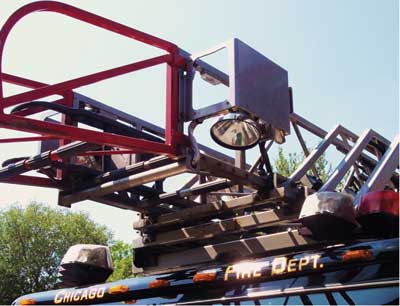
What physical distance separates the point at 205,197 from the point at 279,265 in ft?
4.84

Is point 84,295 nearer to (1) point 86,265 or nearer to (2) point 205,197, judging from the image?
(1) point 86,265

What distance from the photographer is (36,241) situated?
1081 inches

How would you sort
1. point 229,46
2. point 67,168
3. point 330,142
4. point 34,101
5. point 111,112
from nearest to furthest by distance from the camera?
point 34,101 < point 229,46 < point 67,168 < point 111,112 < point 330,142

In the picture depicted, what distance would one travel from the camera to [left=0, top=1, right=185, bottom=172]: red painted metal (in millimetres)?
2729

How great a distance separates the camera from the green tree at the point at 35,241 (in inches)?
1023

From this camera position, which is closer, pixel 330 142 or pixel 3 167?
pixel 3 167

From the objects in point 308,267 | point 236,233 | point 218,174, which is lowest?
point 308,267

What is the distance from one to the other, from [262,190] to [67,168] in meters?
1.21

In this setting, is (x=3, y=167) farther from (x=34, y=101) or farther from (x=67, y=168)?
(x=34, y=101)

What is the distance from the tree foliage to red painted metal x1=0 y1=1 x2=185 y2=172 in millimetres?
23446

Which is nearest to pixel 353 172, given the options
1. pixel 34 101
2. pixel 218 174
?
pixel 218 174

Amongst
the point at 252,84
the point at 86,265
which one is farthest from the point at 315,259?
the point at 86,265

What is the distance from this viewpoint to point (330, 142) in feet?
14.2

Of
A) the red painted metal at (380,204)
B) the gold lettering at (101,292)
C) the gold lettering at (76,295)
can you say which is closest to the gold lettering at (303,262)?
the red painted metal at (380,204)
